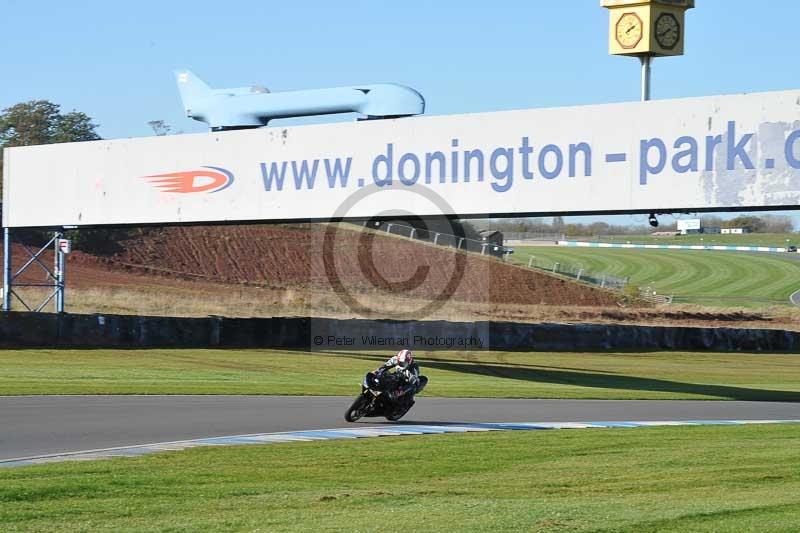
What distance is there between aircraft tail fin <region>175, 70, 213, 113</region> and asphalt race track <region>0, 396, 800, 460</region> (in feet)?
39.1

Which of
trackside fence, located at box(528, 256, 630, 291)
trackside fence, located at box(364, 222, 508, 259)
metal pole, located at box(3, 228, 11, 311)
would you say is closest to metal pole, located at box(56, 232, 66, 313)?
metal pole, located at box(3, 228, 11, 311)

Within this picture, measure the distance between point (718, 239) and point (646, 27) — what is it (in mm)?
112356

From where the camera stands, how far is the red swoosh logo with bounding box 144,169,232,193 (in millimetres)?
31203

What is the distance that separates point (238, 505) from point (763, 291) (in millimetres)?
78489

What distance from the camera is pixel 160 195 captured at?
106 ft

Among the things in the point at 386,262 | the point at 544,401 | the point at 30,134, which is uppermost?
the point at 30,134

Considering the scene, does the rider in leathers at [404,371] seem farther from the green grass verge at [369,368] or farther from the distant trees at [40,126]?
the distant trees at [40,126]

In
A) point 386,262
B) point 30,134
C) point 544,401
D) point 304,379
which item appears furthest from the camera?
point 30,134

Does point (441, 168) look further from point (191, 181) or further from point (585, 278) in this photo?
point (585, 278)

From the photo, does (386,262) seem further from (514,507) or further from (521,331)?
(514,507)

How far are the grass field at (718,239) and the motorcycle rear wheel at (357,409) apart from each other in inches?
4226

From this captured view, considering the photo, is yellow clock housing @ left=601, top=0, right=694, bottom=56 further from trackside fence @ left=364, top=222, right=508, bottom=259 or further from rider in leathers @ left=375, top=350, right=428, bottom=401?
trackside fence @ left=364, top=222, right=508, bottom=259

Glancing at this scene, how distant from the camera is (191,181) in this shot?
31719 mm

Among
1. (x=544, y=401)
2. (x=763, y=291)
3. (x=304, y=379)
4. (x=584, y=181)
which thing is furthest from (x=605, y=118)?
(x=763, y=291)
